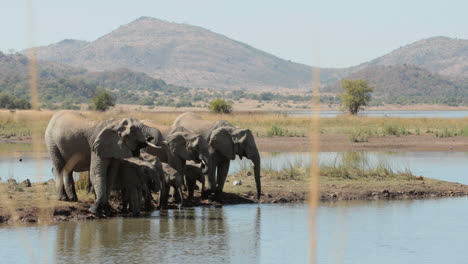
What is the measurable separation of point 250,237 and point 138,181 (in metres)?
2.55

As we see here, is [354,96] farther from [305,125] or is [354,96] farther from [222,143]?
[222,143]

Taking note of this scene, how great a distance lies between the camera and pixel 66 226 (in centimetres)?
1297

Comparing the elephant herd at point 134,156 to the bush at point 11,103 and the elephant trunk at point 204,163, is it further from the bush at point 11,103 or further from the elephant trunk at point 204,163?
the bush at point 11,103

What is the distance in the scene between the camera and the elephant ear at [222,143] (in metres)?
16.5

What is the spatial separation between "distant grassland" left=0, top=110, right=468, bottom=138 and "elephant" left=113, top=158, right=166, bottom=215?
69.1 ft

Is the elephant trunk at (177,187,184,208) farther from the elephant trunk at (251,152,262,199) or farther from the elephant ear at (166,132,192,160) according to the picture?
the elephant trunk at (251,152,262,199)

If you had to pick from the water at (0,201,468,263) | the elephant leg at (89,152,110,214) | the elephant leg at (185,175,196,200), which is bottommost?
the water at (0,201,468,263)

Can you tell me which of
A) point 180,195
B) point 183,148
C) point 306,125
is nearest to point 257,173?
point 183,148

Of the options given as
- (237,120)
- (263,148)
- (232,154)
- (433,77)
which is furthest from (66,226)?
(433,77)

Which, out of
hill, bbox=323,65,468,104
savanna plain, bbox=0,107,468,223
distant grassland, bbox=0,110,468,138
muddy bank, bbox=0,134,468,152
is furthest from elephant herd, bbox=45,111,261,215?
hill, bbox=323,65,468,104

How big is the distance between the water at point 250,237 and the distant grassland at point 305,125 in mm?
20737

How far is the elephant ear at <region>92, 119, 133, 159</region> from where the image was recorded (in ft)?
42.7

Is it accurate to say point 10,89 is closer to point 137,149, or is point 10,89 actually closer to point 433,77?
point 137,149

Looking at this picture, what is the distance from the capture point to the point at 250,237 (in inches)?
504
